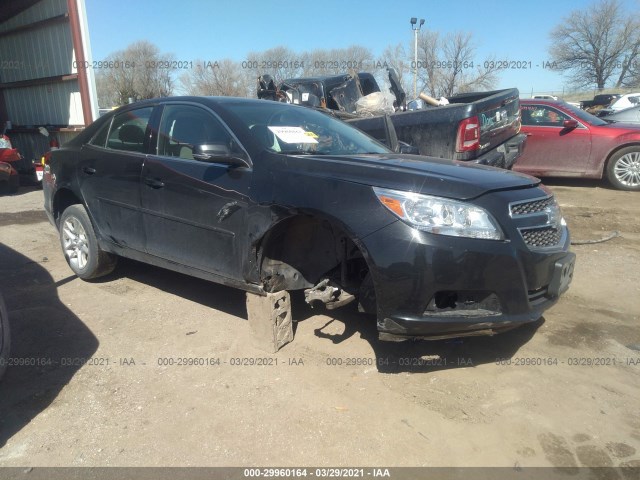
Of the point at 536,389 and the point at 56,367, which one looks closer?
the point at 536,389

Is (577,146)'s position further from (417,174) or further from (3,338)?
(3,338)

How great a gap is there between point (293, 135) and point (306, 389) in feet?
5.61

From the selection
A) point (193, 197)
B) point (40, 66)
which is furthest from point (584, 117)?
point (40, 66)

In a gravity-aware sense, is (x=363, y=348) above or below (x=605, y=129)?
below

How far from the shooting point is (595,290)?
4.49m

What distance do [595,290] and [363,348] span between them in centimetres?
234

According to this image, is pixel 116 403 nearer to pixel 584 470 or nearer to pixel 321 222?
pixel 321 222

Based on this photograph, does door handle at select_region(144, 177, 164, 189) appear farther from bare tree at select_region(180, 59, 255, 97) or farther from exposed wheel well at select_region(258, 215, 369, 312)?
bare tree at select_region(180, 59, 255, 97)

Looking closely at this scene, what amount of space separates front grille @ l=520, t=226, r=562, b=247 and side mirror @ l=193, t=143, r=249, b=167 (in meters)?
1.77

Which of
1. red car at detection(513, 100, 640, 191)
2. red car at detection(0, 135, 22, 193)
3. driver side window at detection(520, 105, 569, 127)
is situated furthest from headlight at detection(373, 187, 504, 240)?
red car at detection(0, 135, 22, 193)

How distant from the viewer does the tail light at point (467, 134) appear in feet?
19.1

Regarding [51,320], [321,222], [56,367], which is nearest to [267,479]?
→ [321,222]

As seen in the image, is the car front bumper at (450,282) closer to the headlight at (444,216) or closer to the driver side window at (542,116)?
the headlight at (444,216)

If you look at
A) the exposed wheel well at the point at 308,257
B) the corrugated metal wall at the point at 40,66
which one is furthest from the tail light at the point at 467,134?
the corrugated metal wall at the point at 40,66
